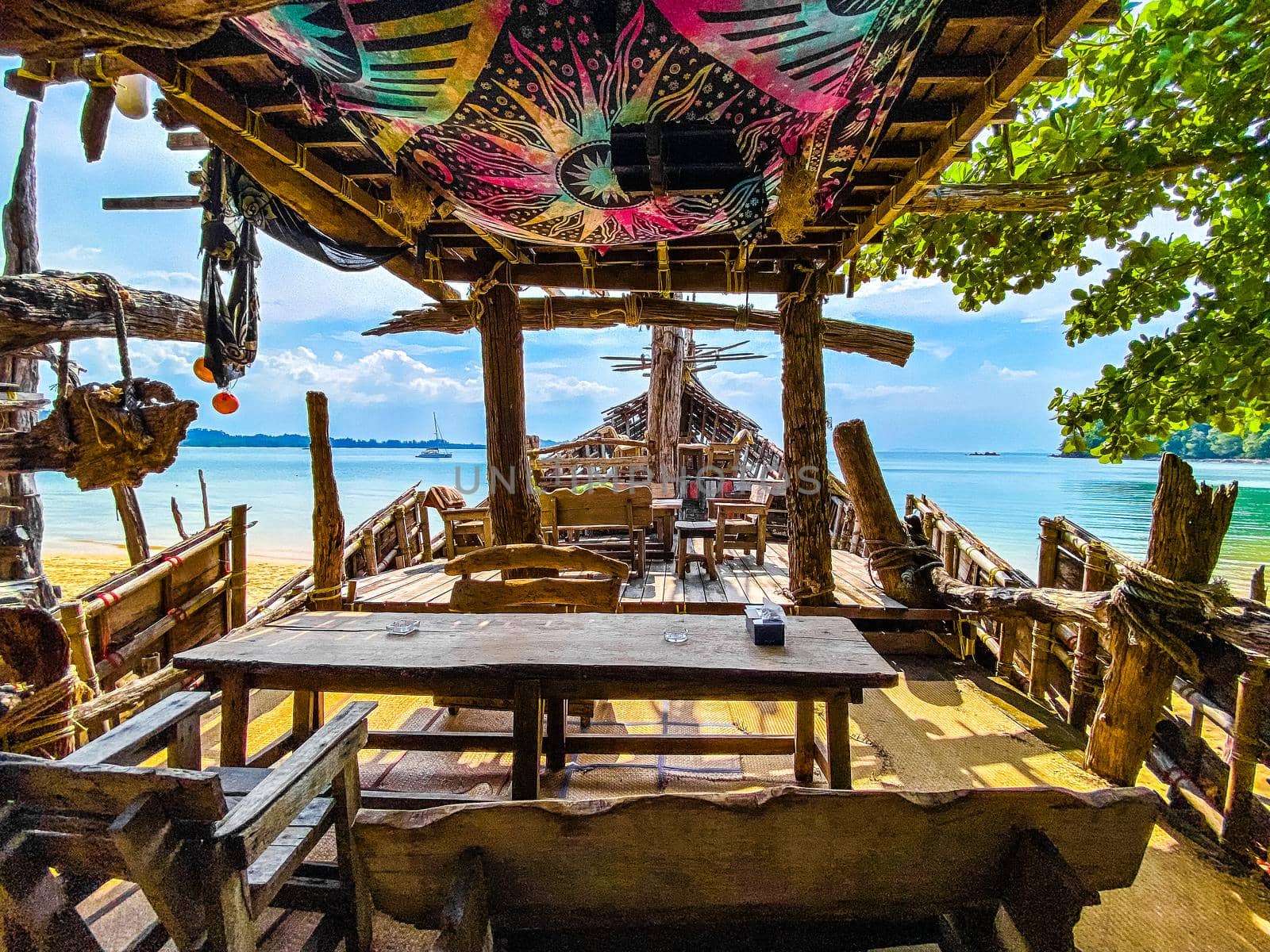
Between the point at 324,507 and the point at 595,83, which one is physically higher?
the point at 595,83

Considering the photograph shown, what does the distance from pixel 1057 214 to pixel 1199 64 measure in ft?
4.10

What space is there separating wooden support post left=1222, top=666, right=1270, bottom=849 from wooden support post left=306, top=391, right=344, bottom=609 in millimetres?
5733

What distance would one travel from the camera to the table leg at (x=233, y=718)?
2428mm

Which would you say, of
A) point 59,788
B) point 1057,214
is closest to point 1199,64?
point 1057,214

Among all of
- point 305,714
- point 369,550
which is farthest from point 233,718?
point 369,550

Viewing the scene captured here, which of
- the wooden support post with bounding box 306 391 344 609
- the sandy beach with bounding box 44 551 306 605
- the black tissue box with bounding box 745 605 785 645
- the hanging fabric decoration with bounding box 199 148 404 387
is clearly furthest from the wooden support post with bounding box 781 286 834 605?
the sandy beach with bounding box 44 551 306 605

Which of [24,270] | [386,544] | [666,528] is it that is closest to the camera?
[24,270]

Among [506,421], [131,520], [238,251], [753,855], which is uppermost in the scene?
[238,251]

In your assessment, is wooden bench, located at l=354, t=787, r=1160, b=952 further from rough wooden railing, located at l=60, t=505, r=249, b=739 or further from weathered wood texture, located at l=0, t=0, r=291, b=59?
rough wooden railing, located at l=60, t=505, r=249, b=739

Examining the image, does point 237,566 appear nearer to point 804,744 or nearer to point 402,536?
point 402,536

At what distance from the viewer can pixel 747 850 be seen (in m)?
1.24

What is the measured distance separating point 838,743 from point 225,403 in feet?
14.8

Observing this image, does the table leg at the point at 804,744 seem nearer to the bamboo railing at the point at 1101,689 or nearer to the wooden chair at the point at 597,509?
the bamboo railing at the point at 1101,689

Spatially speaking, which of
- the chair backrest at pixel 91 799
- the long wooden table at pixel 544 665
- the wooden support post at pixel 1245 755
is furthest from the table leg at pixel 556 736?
the wooden support post at pixel 1245 755
